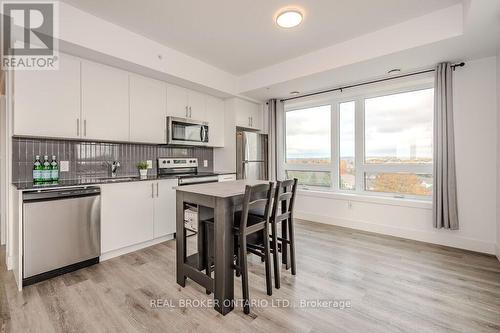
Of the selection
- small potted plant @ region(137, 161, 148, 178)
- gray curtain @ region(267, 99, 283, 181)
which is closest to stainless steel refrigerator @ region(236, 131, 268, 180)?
gray curtain @ region(267, 99, 283, 181)


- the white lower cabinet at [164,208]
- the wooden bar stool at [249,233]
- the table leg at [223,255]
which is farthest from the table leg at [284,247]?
the white lower cabinet at [164,208]

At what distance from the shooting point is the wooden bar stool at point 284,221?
213cm

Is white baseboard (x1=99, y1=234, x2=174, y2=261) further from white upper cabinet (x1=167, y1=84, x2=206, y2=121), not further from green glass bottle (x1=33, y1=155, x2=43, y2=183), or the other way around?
white upper cabinet (x1=167, y1=84, x2=206, y2=121)

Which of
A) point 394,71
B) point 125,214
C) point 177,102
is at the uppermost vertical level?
point 394,71

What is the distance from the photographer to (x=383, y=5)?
7.61ft

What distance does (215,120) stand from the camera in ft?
14.4

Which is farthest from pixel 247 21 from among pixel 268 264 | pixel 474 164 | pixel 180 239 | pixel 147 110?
pixel 474 164

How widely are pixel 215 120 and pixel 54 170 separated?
2509mm

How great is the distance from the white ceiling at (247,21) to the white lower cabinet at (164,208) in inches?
74.9

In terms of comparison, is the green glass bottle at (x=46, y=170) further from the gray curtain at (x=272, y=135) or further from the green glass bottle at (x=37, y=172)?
the gray curtain at (x=272, y=135)

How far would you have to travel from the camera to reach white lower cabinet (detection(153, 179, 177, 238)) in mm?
3170

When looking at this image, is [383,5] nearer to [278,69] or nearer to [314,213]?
[278,69]

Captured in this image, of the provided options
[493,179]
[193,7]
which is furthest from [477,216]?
[193,7]

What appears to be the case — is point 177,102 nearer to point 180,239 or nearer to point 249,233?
point 180,239
